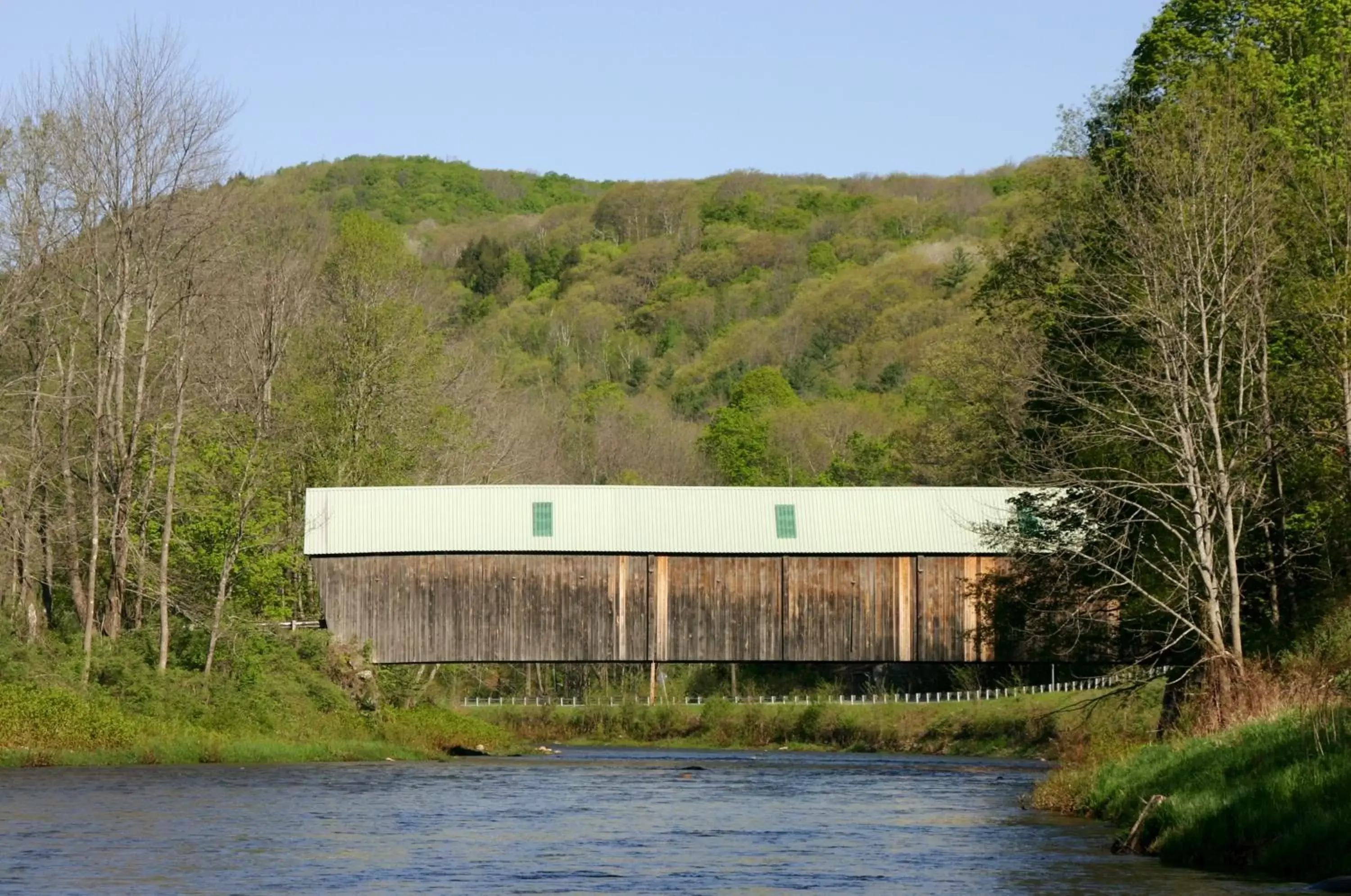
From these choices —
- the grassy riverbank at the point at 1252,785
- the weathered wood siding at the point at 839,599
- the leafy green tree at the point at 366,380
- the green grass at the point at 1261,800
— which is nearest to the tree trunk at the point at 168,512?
the leafy green tree at the point at 366,380

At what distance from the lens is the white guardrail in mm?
46250

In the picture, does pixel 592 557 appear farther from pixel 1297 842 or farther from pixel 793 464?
pixel 793 464

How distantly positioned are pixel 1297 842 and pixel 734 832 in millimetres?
7394

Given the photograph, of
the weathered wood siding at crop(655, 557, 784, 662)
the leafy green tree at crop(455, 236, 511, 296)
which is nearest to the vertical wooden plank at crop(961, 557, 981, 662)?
the weathered wood siding at crop(655, 557, 784, 662)

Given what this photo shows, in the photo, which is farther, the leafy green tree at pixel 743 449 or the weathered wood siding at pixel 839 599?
the leafy green tree at pixel 743 449

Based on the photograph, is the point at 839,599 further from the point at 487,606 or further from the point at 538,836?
the point at 538,836

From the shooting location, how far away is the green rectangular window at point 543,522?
39812 millimetres

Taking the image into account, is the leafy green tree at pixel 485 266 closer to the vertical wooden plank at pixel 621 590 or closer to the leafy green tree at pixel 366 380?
the leafy green tree at pixel 366 380

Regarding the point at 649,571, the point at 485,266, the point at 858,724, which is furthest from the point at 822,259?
the point at 649,571

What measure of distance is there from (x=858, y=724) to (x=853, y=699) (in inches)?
187

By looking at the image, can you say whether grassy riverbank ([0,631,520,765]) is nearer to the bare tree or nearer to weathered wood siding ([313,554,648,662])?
weathered wood siding ([313,554,648,662])

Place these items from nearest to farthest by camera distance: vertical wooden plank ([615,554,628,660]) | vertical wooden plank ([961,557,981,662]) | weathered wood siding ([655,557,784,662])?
vertical wooden plank ([615,554,628,660])
weathered wood siding ([655,557,784,662])
vertical wooden plank ([961,557,981,662])

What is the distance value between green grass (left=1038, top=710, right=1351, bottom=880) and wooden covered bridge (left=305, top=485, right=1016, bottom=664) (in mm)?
19309

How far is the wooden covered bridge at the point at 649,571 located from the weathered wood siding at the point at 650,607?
30 millimetres
